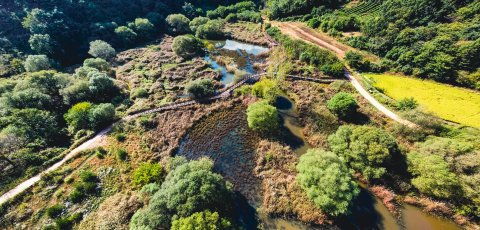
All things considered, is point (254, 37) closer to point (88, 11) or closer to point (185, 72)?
point (185, 72)

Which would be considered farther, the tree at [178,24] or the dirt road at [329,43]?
the tree at [178,24]

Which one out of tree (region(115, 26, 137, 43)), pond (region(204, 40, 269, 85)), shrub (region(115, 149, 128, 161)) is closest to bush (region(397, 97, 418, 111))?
pond (region(204, 40, 269, 85))

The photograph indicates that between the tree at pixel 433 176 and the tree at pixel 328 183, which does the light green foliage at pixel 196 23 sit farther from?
the tree at pixel 433 176

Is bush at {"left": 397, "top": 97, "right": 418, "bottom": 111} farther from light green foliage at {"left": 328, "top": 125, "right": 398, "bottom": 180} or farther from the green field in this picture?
light green foliage at {"left": 328, "top": 125, "right": 398, "bottom": 180}

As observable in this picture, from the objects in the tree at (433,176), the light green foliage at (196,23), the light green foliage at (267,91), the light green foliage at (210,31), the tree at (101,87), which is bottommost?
the tree at (433,176)

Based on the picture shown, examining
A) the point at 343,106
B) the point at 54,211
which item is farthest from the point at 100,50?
the point at 343,106

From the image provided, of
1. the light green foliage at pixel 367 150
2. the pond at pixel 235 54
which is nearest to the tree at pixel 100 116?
the pond at pixel 235 54
